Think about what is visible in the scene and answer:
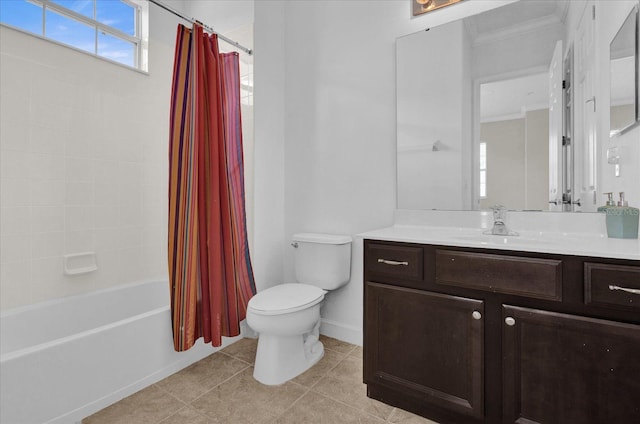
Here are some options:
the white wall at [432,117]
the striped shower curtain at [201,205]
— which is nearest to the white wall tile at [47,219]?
the striped shower curtain at [201,205]

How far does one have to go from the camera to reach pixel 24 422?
4.58 feet

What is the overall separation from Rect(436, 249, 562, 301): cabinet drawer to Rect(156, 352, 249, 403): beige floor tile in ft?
4.50

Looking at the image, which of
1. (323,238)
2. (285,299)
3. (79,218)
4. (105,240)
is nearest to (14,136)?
(79,218)

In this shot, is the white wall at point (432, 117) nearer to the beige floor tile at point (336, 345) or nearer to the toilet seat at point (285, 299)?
the toilet seat at point (285, 299)

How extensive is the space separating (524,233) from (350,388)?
126 centimetres

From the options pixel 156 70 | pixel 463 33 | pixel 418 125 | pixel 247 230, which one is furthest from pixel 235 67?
pixel 463 33

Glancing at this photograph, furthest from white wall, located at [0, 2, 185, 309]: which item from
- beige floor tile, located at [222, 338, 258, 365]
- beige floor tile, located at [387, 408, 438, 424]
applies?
beige floor tile, located at [387, 408, 438, 424]

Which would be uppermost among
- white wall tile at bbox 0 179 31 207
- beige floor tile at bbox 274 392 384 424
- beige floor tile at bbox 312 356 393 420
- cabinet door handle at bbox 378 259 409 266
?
white wall tile at bbox 0 179 31 207

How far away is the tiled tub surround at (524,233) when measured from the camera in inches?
49.2

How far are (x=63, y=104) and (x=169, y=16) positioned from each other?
1.21 metres

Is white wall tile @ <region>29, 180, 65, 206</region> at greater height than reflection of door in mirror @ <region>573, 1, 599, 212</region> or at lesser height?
lesser

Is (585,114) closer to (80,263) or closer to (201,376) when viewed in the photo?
(201,376)

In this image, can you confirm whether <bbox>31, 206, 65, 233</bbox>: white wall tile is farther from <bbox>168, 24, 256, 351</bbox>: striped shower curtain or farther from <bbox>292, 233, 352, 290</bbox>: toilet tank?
<bbox>292, 233, 352, 290</bbox>: toilet tank

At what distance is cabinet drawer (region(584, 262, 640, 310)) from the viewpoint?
1114mm
